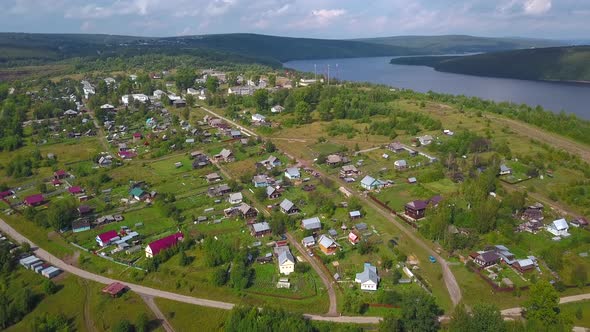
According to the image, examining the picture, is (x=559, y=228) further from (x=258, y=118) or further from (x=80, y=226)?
(x=258, y=118)

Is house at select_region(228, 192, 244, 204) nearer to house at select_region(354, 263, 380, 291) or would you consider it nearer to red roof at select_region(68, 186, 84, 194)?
house at select_region(354, 263, 380, 291)

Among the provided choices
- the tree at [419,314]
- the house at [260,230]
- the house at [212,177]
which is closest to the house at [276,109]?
the house at [212,177]

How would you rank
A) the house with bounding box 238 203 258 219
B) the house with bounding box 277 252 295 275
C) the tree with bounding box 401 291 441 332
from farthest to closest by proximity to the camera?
the house with bounding box 238 203 258 219 < the house with bounding box 277 252 295 275 < the tree with bounding box 401 291 441 332

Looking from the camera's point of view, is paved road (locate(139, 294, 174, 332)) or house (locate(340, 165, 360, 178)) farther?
house (locate(340, 165, 360, 178))

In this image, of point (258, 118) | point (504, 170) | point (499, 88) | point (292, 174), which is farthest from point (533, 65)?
point (292, 174)

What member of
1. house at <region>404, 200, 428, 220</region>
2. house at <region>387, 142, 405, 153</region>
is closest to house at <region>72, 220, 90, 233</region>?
house at <region>404, 200, 428, 220</region>

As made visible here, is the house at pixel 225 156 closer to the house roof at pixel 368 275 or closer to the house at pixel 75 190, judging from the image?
the house at pixel 75 190

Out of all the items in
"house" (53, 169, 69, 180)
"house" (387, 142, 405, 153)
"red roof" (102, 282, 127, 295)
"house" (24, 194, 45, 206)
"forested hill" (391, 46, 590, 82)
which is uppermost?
"forested hill" (391, 46, 590, 82)

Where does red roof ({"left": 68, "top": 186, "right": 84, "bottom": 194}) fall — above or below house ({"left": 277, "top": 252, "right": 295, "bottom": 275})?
above
